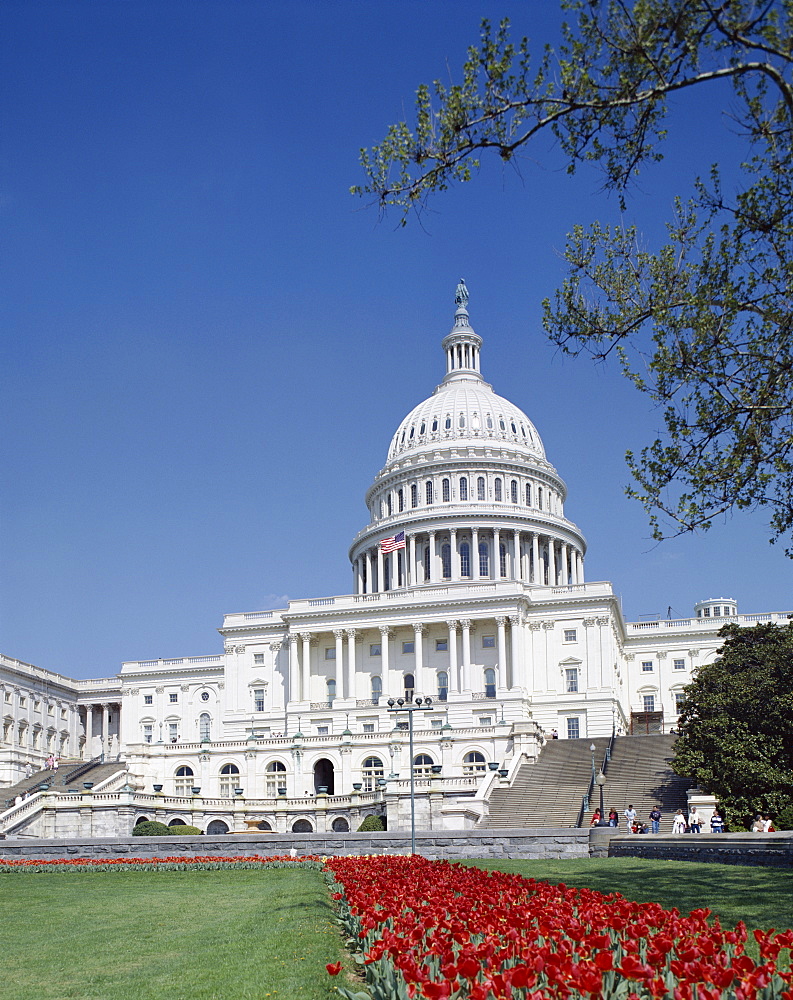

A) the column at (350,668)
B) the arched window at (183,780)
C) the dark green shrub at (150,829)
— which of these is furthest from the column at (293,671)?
the dark green shrub at (150,829)

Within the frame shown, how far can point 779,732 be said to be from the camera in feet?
171

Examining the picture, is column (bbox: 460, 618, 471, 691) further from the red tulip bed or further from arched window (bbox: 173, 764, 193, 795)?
the red tulip bed

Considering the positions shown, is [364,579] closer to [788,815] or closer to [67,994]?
[788,815]

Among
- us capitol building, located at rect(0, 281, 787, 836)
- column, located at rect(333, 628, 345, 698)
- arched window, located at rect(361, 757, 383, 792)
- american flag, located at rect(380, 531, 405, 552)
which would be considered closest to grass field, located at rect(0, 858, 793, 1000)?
us capitol building, located at rect(0, 281, 787, 836)

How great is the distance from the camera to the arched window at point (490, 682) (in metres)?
94.4

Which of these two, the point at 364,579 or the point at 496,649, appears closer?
the point at 496,649

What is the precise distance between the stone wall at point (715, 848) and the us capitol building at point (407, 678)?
20494 millimetres

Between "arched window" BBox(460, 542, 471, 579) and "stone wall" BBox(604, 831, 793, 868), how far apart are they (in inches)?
3040

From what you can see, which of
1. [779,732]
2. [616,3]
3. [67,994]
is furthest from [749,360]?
[779,732]

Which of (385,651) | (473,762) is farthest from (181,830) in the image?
(385,651)

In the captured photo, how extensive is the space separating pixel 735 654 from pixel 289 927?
47684 millimetres

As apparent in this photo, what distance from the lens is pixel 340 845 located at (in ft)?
133

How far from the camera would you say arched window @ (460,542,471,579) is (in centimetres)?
11331

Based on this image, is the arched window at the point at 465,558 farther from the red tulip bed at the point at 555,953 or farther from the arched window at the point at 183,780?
the red tulip bed at the point at 555,953
